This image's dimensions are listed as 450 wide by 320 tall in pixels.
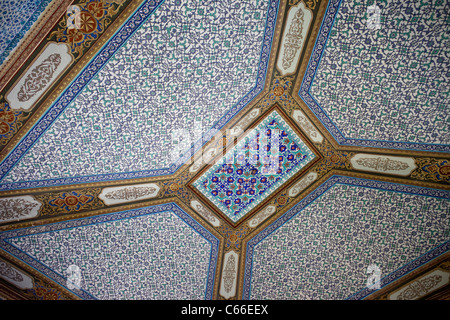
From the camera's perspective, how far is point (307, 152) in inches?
125

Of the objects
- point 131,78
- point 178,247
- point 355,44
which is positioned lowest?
point 178,247

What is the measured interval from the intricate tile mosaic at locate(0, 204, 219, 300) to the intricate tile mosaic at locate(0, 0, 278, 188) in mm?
526

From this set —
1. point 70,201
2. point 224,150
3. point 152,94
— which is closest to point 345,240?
point 224,150

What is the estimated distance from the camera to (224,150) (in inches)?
121

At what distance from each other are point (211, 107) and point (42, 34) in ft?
4.29

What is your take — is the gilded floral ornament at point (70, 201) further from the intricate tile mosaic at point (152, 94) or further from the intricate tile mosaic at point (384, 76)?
the intricate tile mosaic at point (384, 76)

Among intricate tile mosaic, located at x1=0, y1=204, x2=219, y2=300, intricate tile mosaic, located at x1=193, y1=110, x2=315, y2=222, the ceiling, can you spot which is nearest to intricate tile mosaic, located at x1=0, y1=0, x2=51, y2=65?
the ceiling

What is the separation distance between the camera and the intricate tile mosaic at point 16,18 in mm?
1979

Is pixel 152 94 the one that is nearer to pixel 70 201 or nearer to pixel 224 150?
pixel 224 150

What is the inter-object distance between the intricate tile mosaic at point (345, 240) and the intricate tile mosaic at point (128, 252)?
1.99 ft

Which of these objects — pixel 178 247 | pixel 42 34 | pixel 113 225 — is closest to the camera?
pixel 42 34

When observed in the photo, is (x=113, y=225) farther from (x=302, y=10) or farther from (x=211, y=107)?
(x=302, y=10)

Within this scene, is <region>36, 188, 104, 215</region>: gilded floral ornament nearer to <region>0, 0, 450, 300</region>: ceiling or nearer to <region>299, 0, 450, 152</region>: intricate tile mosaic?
<region>0, 0, 450, 300</region>: ceiling

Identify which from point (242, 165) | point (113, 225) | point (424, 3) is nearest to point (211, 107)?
point (242, 165)
